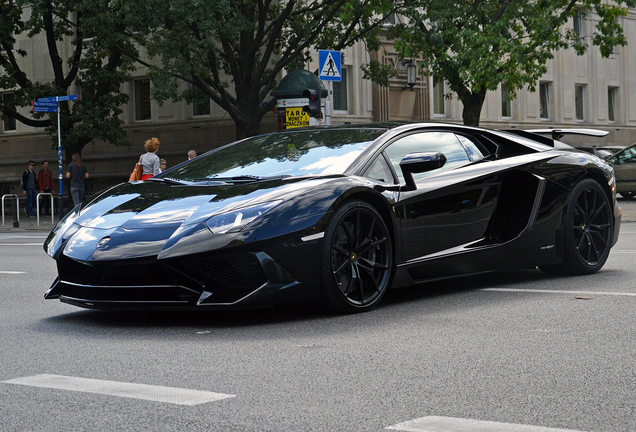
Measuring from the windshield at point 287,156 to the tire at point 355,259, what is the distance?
361 millimetres

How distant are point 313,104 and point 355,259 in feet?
39.8

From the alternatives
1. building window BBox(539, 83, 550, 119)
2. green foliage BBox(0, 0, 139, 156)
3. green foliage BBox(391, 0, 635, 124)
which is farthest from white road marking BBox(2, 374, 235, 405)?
building window BBox(539, 83, 550, 119)

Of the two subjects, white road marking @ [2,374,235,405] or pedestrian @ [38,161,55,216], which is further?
pedestrian @ [38,161,55,216]

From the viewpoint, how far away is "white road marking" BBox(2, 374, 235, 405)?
3.89m

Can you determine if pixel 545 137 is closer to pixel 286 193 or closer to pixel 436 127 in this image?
pixel 436 127

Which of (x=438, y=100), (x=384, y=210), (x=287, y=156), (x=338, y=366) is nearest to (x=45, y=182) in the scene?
(x=438, y=100)

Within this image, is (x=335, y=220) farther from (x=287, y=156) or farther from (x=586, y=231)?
(x=586, y=231)

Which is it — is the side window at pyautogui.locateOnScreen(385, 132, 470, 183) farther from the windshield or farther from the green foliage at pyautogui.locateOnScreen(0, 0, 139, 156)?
the green foliage at pyautogui.locateOnScreen(0, 0, 139, 156)

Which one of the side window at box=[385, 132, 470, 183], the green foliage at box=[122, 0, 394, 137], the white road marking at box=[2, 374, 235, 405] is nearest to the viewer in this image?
the white road marking at box=[2, 374, 235, 405]

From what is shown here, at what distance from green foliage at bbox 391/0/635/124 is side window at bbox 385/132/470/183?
56.7 feet

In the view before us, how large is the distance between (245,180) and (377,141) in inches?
38.2

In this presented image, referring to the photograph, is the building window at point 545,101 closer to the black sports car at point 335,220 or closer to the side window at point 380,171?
the black sports car at point 335,220

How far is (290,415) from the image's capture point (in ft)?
11.9

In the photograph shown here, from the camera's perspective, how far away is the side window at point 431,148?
679 cm
